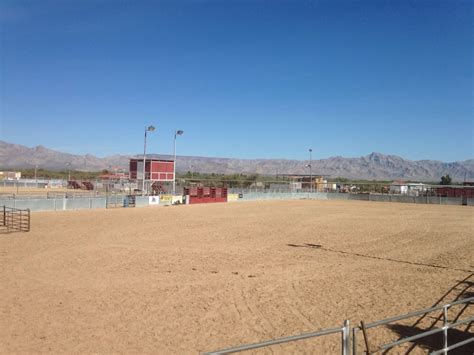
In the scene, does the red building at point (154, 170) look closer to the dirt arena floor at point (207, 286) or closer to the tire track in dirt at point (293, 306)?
the dirt arena floor at point (207, 286)

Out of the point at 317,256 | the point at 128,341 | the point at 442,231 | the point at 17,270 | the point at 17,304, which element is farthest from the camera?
the point at 442,231

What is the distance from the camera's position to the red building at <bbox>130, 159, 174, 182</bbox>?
192 feet

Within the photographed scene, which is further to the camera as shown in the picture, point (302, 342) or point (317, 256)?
point (317, 256)

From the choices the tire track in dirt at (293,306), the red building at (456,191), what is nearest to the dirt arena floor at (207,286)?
the tire track in dirt at (293,306)

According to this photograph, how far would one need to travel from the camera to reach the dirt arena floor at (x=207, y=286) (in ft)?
30.2

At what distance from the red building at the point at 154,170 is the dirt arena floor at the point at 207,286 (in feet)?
106

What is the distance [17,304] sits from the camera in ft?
36.3

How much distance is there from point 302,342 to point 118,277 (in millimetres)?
7539

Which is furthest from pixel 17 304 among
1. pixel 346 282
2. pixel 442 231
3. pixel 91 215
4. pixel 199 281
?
pixel 442 231

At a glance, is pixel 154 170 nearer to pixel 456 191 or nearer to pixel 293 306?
pixel 293 306

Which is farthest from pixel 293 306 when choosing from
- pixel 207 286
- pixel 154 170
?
pixel 154 170

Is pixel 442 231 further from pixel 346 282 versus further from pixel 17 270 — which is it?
pixel 17 270

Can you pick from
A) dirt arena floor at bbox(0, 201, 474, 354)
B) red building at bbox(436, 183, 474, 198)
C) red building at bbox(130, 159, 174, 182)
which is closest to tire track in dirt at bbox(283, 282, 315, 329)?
dirt arena floor at bbox(0, 201, 474, 354)

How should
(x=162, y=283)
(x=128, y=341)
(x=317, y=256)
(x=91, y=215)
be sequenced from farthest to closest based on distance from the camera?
(x=91, y=215) → (x=317, y=256) → (x=162, y=283) → (x=128, y=341)
